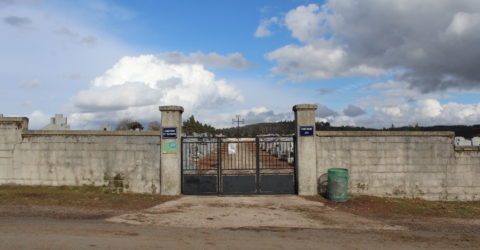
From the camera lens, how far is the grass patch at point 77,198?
980 cm

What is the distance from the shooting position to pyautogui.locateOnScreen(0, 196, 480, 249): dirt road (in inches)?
240

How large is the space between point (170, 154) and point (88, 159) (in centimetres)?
282

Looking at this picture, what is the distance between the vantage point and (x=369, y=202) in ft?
35.9

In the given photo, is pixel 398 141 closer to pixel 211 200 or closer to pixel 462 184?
pixel 462 184

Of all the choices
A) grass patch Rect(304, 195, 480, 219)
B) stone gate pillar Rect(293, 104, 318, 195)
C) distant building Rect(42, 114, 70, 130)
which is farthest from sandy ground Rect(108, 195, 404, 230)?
distant building Rect(42, 114, 70, 130)

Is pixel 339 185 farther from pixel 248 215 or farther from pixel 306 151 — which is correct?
pixel 248 215

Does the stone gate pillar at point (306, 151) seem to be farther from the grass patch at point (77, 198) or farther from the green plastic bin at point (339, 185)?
the grass patch at point (77, 198)

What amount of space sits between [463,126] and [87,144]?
33.7m

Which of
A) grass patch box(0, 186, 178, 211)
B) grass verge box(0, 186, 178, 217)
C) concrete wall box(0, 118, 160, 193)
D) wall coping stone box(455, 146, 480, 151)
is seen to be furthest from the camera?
wall coping stone box(455, 146, 480, 151)

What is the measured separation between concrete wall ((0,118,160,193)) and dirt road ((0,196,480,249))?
2.47 meters

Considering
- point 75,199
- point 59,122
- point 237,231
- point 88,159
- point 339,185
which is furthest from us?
point 59,122

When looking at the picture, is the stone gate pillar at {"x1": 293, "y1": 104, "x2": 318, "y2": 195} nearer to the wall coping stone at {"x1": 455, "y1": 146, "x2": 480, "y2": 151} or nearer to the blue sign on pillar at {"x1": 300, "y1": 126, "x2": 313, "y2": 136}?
the blue sign on pillar at {"x1": 300, "y1": 126, "x2": 313, "y2": 136}

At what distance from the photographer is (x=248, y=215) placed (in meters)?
8.84

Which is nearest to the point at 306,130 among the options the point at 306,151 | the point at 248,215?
the point at 306,151
